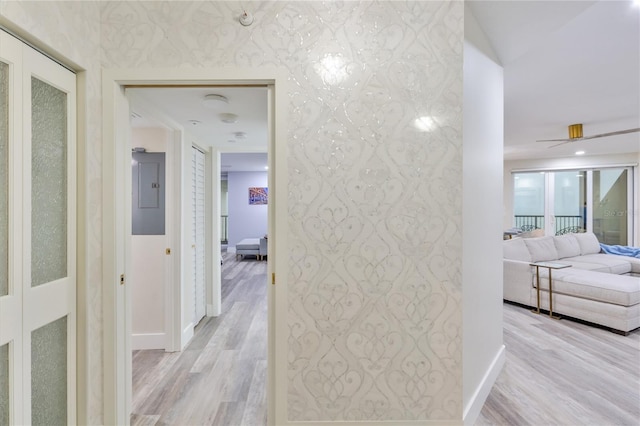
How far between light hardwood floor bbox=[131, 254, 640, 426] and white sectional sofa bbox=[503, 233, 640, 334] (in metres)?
0.19

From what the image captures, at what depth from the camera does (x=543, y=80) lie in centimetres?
274

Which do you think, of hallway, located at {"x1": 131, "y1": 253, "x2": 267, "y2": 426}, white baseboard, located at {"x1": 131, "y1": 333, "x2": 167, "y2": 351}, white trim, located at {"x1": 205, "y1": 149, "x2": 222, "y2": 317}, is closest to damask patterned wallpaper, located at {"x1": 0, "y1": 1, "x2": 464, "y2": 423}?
hallway, located at {"x1": 131, "y1": 253, "x2": 267, "y2": 426}

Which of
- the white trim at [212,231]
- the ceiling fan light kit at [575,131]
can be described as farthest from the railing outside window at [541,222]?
the white trim at [212,231]

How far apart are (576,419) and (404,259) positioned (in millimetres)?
1520

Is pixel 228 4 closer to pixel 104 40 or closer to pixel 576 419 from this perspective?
pixel 104 40

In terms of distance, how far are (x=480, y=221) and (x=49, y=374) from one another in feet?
8.01

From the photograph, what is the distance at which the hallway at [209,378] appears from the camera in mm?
1871

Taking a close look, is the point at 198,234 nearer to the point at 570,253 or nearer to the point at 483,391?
the point at 483,391

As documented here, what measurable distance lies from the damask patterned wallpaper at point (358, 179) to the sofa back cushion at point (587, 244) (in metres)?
5.10

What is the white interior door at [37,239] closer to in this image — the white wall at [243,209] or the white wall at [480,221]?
the white wall at [480,221]

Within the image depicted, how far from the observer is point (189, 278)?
A: 2.98m

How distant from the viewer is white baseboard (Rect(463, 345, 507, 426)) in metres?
1.71

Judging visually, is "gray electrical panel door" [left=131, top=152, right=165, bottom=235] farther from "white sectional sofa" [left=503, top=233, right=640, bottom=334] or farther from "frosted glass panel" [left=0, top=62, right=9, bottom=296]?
"white sectional sofa" [left=503, top=233, right=640, bottom=334]

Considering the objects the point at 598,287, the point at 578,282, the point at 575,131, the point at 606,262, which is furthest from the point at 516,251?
the point at 575,131
